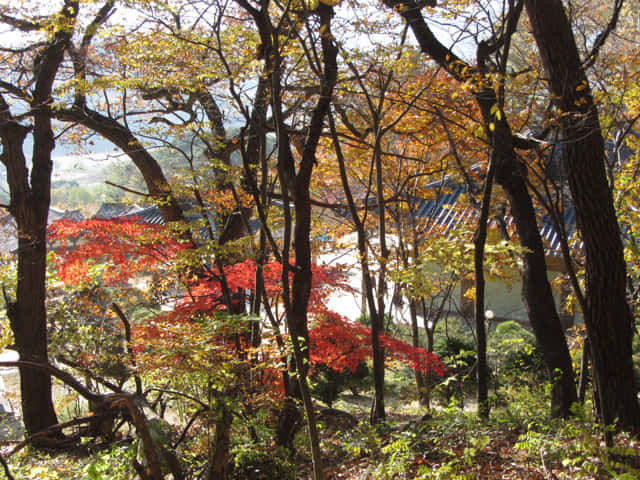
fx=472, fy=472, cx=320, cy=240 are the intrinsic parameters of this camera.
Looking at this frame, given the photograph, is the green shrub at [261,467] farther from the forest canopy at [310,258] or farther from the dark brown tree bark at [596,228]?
the dark brown tree bark at [596,228]

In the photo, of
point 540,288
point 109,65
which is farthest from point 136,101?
point 540,288

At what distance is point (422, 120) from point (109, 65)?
503cm

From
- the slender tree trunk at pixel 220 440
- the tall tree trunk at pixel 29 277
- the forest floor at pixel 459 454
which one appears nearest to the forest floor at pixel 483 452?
the forest floor at pixel 459 454

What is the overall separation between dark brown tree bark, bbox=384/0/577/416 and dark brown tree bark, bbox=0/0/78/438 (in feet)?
16.6

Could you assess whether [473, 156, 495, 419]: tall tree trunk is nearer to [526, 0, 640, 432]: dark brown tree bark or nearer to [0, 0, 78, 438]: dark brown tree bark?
[526, 0, 640, 432]: dark brown tree bark

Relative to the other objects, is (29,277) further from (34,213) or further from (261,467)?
(261,467)

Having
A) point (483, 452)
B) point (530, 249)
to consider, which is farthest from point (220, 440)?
point (530, 249)

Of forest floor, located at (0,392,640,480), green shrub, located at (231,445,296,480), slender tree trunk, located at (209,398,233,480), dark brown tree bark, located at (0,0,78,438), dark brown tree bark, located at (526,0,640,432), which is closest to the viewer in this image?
forest floor, located at (0,392,640,480)

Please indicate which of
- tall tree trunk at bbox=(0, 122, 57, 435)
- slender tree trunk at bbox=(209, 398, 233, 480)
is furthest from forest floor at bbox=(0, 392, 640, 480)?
tall tree trunk at bbox=(0, 122, 57, 435)

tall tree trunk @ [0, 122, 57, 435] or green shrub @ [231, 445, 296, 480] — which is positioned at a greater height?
tall tree trunk @ [0, 122, 57, 435]

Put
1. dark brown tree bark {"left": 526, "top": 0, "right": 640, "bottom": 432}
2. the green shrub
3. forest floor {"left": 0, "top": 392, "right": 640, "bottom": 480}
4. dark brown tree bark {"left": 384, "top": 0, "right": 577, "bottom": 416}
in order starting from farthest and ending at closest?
dark brown tree bark {"left": 384, "top": 0, "right": 577, "bottom": 416} → the green shrub → dark brown tree bark {"left": 526, "top": 0, "right": 640, "bottom": 432} → forest floor {"left": 0, "top": 392, "right": 640, "bottom": 480}

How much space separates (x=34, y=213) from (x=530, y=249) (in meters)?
6.54

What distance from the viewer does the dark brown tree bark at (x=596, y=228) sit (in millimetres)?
3674

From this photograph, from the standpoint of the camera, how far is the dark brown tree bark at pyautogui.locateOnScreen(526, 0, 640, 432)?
12.1 feet
